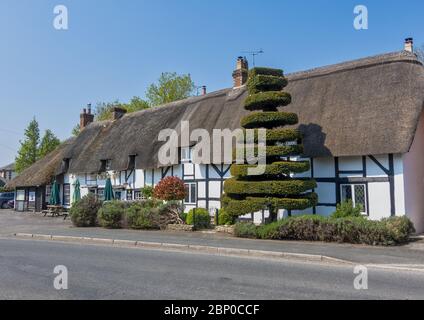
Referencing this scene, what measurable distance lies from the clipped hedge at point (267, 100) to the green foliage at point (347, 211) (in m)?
4.82

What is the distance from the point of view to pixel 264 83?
54.0ft

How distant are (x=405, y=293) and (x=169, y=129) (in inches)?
792

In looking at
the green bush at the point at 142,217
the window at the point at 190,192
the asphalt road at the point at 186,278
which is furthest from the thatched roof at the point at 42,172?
the asphalt road at the point at 186,278

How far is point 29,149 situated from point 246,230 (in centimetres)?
4057

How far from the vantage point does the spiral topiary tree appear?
49.1 ft

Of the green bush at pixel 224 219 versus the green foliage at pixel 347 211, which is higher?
the green foliage at pixel 347 211

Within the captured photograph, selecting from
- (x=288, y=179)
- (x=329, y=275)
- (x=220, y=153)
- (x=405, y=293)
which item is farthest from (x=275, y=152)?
(x=405, y=293)

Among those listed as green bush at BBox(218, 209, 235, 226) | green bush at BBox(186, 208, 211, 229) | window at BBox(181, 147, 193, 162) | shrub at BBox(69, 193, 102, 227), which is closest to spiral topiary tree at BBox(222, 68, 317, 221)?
green bush at BBox(186, 208, 211, 229)

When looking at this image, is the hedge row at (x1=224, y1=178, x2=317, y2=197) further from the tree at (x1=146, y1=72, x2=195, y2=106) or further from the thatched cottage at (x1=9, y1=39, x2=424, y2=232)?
the tree at (x1=146, y1=72, x2=195, y2=106)

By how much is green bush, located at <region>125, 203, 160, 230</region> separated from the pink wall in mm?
10851

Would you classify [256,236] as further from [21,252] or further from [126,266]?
[21,252]

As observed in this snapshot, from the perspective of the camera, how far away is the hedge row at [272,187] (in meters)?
14.9

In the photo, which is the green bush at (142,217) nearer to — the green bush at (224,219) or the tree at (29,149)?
the green bush at (224,219)

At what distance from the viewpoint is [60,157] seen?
113 ft
